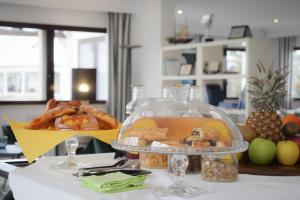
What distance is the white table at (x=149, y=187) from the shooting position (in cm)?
143

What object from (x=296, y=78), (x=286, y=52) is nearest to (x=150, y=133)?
(x=286, y=52)

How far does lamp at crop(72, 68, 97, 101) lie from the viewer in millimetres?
7785

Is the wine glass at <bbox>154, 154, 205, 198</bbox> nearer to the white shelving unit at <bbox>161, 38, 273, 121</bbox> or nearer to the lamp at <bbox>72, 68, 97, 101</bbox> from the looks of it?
the white shelving unit at <bbox>161, 38, 273, 121</bbox>

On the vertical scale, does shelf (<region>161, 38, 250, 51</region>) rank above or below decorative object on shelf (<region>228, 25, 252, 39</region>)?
below

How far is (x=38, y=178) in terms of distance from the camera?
68.6 inches

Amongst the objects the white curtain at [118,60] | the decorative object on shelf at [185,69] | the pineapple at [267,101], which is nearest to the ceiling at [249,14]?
the white curtain at [118,60]

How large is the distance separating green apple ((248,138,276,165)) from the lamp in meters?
5.99

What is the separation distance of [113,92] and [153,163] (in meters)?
6.12

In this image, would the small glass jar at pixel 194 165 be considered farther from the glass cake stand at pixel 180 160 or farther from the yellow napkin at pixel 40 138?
the yellow napkin at pixel 40 138

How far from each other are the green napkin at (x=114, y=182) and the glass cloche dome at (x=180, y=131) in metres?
0.09

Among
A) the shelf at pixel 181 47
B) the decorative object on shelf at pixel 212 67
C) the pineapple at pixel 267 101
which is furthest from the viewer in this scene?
the shelf at pixel 181 47

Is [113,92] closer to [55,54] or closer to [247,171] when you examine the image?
[55,54]

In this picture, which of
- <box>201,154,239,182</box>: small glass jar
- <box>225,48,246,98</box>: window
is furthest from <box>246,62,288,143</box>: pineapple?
<box>225,48,246,98</box>: window

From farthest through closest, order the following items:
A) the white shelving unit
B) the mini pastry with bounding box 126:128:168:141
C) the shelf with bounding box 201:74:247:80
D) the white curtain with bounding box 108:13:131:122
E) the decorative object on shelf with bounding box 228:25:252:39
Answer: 1. the white curtain with bounding box 108:13:131:122
2. the decorative object on shelf with bounding box 228:25:252:39
3. the shelf with bounding box 201:74:247:80
4. the white shelving unit
5. the mini pastry with bounding box 126:128:168:141
